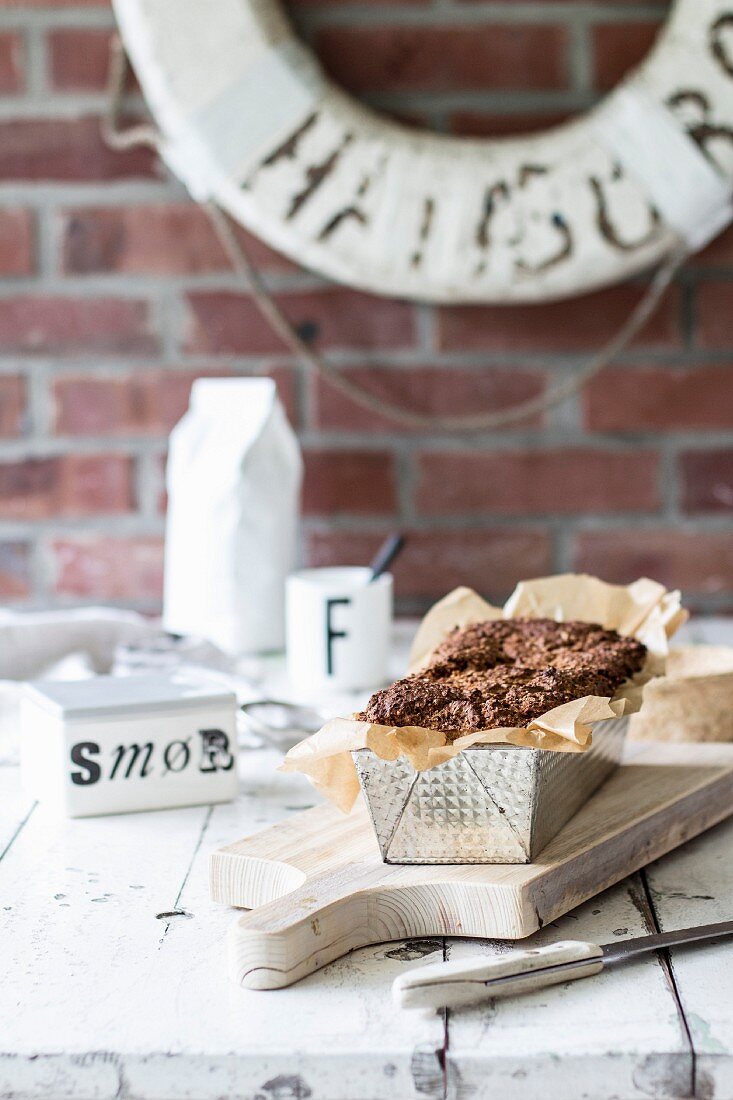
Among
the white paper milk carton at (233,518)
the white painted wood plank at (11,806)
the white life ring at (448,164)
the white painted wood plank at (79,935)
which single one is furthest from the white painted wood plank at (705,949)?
the white life ring at (448,164)

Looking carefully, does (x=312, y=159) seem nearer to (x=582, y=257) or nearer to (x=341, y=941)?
(x=582, y=257)

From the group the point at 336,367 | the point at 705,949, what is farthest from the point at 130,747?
the point at 336,367

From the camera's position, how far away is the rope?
1276mm

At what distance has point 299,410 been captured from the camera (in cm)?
133

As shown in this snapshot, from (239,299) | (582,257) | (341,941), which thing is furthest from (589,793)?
(239,299)

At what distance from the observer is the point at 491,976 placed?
50cm

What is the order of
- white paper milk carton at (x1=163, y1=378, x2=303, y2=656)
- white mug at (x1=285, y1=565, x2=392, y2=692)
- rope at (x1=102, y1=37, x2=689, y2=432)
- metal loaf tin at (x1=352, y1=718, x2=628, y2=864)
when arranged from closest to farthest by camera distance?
1. metal loaf tin at (x1=352, y1=718, x2=628, y2=864)
2. white mug at (x1=285, y1=565, x2=392, y2=692)
3. white paper milk carton at (x1=163, y1=378, x2=303, y2=656)
4. rope at (x1=102, y1=37, x2=689, y2=432)

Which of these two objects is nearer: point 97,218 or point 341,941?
point 341,941

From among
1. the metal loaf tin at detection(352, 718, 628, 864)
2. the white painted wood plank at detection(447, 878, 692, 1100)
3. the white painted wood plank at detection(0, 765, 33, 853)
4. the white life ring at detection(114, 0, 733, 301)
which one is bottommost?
the white painted wood plank at detection(0, 765, 33, 853)

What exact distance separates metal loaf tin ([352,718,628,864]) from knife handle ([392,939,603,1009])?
0.07 m

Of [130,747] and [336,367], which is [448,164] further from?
[130,747]

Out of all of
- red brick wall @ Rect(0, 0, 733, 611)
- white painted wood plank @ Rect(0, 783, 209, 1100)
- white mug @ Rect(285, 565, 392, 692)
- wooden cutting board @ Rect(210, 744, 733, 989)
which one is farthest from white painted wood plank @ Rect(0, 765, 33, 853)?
red brick wall @ Rect(0, 0, 733, 611)

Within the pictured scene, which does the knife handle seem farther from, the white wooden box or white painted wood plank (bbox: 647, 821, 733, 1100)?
the white wooden box

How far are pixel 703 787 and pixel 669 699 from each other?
0.12 meters
